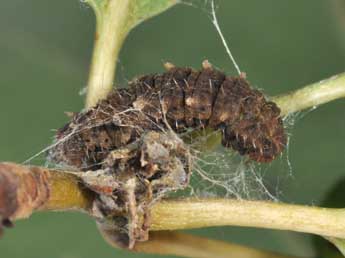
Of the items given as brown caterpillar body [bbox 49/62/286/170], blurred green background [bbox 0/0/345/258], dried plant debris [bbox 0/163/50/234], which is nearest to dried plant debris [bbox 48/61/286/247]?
brown caterpillar body [bbox 49/62/286/170]

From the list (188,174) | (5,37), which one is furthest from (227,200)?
(5,37)

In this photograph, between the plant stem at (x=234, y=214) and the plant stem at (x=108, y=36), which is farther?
the plant stem at (x=108, y=36)

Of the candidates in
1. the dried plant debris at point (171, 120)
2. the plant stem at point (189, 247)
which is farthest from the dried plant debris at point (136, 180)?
the plant stem at point (189, 247)

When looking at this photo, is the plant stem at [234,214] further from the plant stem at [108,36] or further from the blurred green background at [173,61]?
the blurred green background at [173,61]

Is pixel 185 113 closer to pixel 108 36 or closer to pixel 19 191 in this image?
pixel 108 36

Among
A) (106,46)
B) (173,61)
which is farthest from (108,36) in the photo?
(173,61)

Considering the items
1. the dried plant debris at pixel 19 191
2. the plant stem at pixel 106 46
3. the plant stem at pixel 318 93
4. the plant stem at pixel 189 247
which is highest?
the plant stem at pixel 106 46
